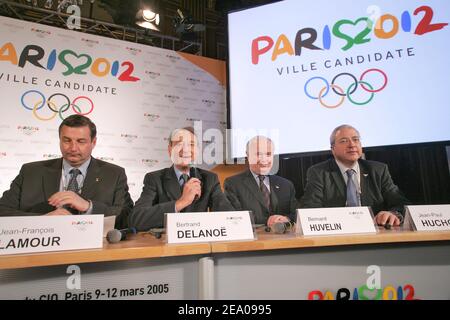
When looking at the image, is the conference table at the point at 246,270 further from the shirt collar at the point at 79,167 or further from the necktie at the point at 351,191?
the shirt collar at the point at 79,167

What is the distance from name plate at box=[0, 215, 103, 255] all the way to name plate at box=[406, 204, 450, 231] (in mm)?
1123

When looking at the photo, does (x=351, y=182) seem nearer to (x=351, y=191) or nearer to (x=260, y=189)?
(x=351, y=191)

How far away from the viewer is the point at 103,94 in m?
3.41

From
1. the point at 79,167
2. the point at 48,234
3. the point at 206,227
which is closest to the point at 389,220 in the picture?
the point at 206,227

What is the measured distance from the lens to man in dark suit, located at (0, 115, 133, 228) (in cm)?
194

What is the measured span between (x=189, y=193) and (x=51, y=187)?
106 centimetres

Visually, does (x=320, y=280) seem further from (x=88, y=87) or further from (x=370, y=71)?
(x=88, y=87)

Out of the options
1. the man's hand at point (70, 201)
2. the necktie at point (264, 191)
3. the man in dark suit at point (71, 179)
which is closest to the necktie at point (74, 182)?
the man in dark suit at point (71, 179)

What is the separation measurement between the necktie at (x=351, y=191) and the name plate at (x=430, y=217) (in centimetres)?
51

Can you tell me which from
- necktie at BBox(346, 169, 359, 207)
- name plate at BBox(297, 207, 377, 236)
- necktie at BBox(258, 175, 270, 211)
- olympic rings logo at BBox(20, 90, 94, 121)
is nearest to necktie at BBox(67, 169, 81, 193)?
necktie at BBox(258, 175, 270, 211)

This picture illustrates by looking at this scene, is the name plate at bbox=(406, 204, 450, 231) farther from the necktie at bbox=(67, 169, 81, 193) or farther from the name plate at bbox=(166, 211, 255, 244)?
the necktie at bbox=(67, 169, 81, 193)

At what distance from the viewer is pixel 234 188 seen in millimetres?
1873

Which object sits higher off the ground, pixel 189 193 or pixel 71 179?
pixel 71 179

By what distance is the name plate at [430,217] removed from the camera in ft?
3.79
